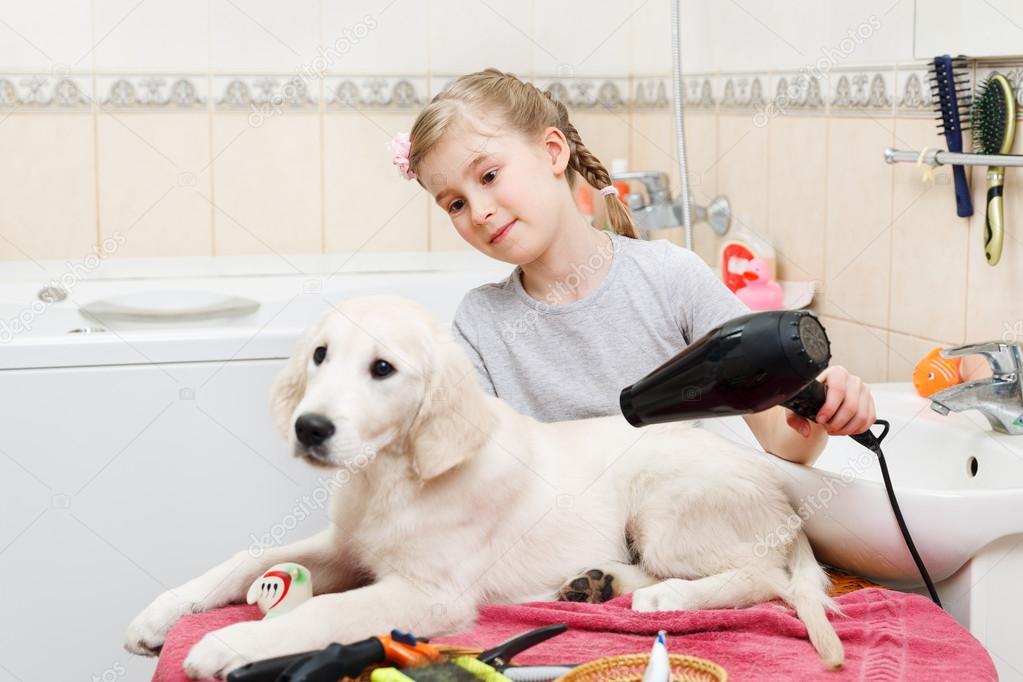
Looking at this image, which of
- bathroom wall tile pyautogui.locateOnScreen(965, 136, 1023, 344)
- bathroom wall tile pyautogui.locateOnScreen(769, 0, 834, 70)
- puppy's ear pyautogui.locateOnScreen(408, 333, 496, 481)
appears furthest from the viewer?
bathroom wall tile pyautogui.locateOnScreen(769, 0, 834, 70)

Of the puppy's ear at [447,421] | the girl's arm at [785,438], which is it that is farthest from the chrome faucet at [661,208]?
the puppy's ear at [447,421]

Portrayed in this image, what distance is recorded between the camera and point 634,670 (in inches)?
37.0

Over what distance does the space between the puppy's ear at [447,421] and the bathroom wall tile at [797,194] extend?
124 cm

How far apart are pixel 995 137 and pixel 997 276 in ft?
0.68

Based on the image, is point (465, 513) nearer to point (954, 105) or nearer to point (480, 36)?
point (954, 105)

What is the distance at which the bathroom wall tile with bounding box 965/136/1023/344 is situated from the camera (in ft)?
5.49

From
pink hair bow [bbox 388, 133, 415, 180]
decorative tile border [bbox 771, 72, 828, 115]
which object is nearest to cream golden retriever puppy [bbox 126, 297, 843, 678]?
pink hair bow [bbox 388, 133, 415, 180]

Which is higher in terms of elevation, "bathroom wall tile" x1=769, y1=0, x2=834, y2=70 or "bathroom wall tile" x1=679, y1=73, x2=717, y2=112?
"bathroom wall tile" x1=769, y1=0, x2=834, y2=70

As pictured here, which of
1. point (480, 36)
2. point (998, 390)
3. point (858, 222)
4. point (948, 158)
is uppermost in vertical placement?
point (480, 36)

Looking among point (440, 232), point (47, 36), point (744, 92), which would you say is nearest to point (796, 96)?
point (744, 92)

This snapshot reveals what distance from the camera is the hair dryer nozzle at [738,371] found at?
3.27ft

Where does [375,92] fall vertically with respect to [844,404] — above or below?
above

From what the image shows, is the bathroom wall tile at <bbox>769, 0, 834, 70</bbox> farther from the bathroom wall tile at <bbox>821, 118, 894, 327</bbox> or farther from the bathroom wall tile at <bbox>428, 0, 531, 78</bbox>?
the bathroom wall tile at <bbox>428, 0, 531, 78</bbox>

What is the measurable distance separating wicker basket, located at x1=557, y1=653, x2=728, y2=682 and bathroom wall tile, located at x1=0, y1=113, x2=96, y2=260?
2.37m
